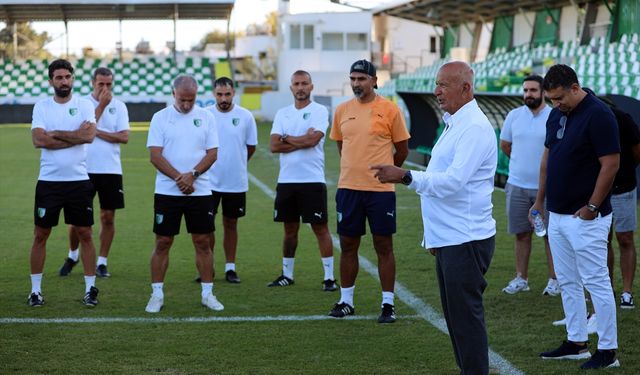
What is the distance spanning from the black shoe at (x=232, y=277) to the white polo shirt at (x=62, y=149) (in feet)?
5.97

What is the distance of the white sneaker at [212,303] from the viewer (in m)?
8.68

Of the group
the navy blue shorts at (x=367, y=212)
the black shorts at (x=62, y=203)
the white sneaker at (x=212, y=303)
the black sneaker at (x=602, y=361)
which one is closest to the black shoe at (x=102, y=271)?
the black shorts at (x=62, y=203)

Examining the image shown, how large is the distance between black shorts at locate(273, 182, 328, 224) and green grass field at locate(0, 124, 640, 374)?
632 millimetres

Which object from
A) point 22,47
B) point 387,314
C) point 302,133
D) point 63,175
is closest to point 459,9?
point 22,47

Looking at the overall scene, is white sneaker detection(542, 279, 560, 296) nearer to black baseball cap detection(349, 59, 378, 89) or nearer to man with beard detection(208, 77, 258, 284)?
black baseball cap detection(349, 59, 378, 89)

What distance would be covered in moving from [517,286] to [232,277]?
2688 mm

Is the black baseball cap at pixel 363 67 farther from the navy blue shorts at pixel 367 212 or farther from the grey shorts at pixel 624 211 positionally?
the grey shorts at pixel 624 211

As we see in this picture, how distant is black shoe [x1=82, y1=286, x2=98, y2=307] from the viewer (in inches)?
346

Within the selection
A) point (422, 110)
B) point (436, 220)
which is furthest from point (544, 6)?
point (436, 220)

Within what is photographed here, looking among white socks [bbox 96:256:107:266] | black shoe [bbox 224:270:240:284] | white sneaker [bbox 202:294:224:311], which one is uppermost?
white socks [bbox 96:256:107:266]

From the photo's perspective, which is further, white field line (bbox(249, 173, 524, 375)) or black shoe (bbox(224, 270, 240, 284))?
black shoe (bbox(224, 270, 240, 284))

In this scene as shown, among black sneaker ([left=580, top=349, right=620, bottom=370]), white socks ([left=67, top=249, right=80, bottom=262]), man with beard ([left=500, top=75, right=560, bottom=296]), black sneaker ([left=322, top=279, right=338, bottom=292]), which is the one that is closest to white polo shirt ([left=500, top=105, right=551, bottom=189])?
man with beard ([left=500, top=75, right=560, bottom=296])

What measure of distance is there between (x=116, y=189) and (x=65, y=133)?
1696 mm

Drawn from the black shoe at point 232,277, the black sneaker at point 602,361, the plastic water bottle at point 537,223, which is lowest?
the black shoe at point 232,277
